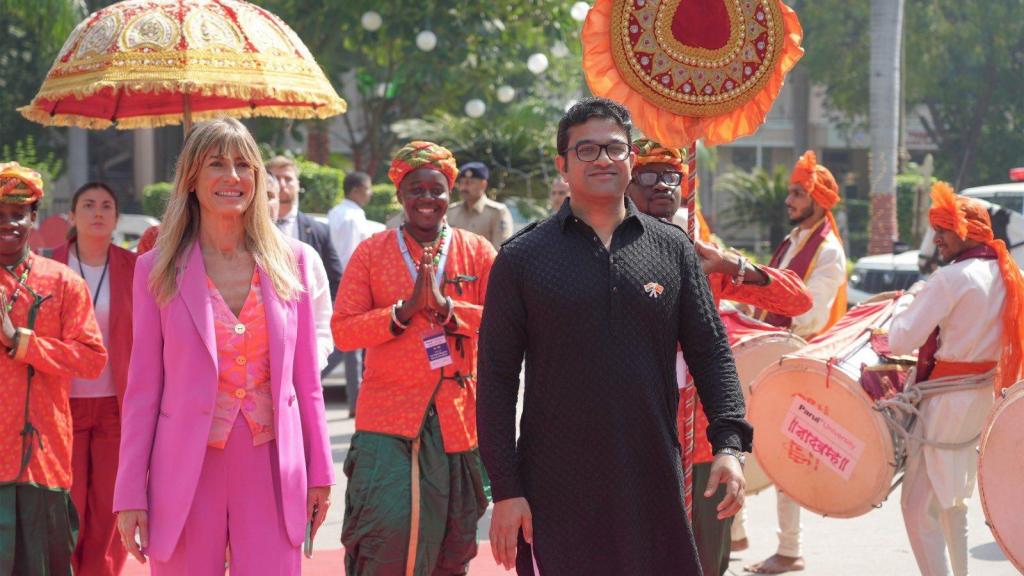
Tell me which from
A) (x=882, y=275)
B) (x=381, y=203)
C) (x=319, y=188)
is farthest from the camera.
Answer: (x=381, y=203)

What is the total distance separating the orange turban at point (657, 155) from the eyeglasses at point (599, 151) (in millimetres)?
1691

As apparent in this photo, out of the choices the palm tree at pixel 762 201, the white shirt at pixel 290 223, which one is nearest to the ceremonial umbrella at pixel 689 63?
the white shirt at pixel 290 223

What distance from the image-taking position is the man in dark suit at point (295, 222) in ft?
35.7

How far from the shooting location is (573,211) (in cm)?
443

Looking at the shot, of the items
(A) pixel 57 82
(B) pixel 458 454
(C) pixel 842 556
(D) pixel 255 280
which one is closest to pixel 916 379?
(C) pixel 842 556

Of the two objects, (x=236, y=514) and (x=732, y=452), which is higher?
(x=732, y=452)

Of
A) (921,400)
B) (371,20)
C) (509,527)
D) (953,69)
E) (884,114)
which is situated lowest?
(921,400)

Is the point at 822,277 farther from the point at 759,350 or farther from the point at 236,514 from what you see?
the point at 236,514

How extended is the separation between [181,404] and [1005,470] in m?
3.59

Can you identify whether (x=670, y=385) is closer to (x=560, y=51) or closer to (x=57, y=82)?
(x=57, y=82)

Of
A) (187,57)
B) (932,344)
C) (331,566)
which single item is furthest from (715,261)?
(331,566)

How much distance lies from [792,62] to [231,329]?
2.36m

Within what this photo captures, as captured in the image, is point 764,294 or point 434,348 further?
point 764,294

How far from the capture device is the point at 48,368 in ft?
20.3
